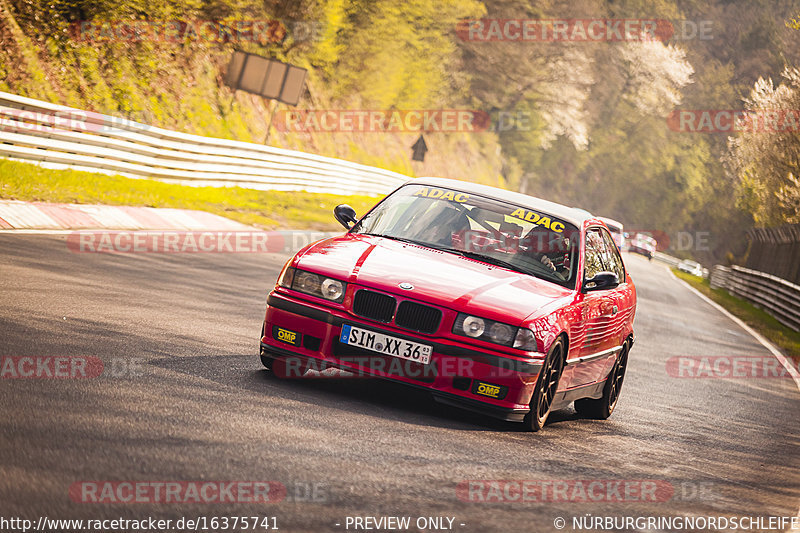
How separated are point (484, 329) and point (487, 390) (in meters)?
0.40

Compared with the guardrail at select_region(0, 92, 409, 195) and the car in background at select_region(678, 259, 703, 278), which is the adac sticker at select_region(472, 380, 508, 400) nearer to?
the guardrail at select_region(0, 92, 409, 195)

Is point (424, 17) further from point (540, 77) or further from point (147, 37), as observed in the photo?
point (147, 37)

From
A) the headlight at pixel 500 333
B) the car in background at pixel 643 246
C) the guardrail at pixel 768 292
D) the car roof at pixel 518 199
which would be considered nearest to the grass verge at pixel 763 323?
the guardrail at pixel 768 292

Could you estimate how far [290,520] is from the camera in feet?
14.0

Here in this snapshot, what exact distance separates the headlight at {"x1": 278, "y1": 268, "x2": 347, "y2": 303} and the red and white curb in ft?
25.1

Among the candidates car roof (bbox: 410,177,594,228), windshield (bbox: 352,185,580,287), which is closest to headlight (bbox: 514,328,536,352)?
windshield (bbox: 352,185,580,287)

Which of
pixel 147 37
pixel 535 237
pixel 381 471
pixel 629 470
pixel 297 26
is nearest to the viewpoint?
pixel 381 471

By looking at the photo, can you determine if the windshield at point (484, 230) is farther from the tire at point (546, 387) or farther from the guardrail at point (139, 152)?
the guardrail at point (139, 152)

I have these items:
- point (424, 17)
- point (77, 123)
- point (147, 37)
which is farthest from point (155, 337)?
point (424, 17)

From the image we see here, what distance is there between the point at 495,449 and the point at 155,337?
3135mm

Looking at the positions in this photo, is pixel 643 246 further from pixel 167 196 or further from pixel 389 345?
pixel 389 345

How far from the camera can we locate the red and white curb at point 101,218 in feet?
46.5

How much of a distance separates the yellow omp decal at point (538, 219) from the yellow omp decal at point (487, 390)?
181 cm

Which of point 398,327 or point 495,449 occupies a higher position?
point 398,327
